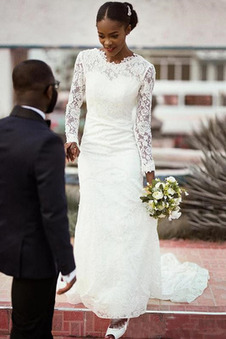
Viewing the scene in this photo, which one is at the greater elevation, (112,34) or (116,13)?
(116,13)

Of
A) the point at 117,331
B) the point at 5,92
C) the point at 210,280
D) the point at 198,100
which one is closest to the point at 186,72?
the point at 198,100

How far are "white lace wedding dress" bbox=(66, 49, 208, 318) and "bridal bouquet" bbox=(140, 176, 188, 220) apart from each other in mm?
143

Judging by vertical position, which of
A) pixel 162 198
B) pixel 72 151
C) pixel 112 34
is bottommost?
pixel 162 198

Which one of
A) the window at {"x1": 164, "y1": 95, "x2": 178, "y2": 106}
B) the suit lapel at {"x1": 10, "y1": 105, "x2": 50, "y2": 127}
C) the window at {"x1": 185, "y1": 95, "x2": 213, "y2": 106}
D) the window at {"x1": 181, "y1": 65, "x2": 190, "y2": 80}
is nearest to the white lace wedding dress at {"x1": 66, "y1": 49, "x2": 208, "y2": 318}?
the suit lapel at {"x1": 10, "y1": 105, "x2": 50, "y2": 127}

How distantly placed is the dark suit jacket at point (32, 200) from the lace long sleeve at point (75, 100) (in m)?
1.18

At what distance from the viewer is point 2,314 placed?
410 cm

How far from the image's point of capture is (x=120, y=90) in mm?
3801

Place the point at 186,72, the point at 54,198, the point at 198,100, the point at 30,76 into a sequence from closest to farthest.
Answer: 1. the point at 54,198
2. the point at 30,76
3. the point at 186,72
4. the point at 198,100

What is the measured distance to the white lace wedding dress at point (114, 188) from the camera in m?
3.82

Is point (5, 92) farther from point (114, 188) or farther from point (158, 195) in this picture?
point (158, 195)

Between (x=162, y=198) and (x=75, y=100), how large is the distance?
85cm

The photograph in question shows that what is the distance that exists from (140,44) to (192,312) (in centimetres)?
361

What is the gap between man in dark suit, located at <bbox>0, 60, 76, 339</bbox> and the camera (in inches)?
104

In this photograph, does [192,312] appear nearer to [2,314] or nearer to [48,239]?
[2,314]
